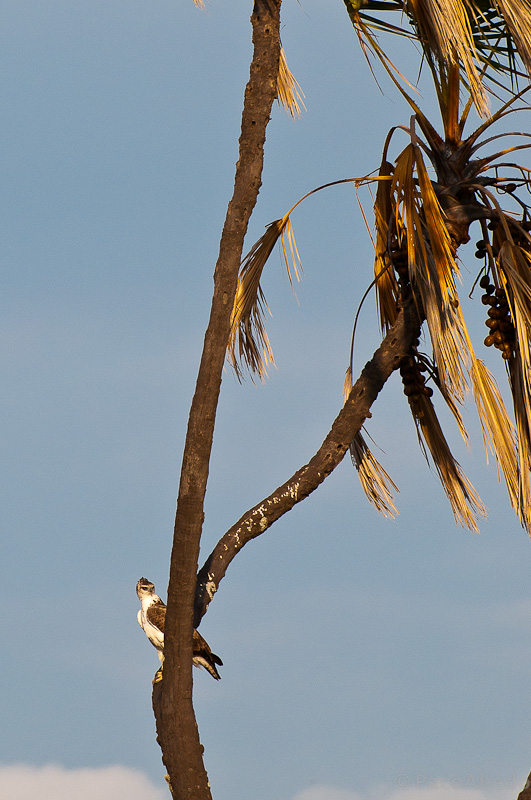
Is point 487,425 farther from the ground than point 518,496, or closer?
farther from the ground

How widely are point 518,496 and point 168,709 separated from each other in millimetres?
2441

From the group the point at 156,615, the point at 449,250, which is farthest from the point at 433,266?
the point at 156,615

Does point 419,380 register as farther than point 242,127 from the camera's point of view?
Yes

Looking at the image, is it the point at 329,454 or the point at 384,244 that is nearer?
the point at 329,454

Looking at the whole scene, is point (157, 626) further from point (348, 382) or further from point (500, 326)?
point (500, 326)

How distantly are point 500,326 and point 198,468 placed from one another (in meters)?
2.26

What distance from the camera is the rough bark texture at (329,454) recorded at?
223 inches

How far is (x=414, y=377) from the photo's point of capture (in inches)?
245

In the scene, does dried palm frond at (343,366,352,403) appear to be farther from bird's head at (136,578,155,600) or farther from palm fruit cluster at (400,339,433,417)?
bird's head at (136,578,155,600)

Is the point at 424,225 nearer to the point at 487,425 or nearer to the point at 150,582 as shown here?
the point at 487,425

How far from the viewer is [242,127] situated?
5.37m

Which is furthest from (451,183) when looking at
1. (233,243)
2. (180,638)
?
(180,638)

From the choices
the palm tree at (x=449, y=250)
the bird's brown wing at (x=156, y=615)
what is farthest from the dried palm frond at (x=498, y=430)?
the bird's brown wing at (x=156, y=615)

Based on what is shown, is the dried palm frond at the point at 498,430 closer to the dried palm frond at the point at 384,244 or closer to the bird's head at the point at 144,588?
the dried palm frond at the point at 384,244
